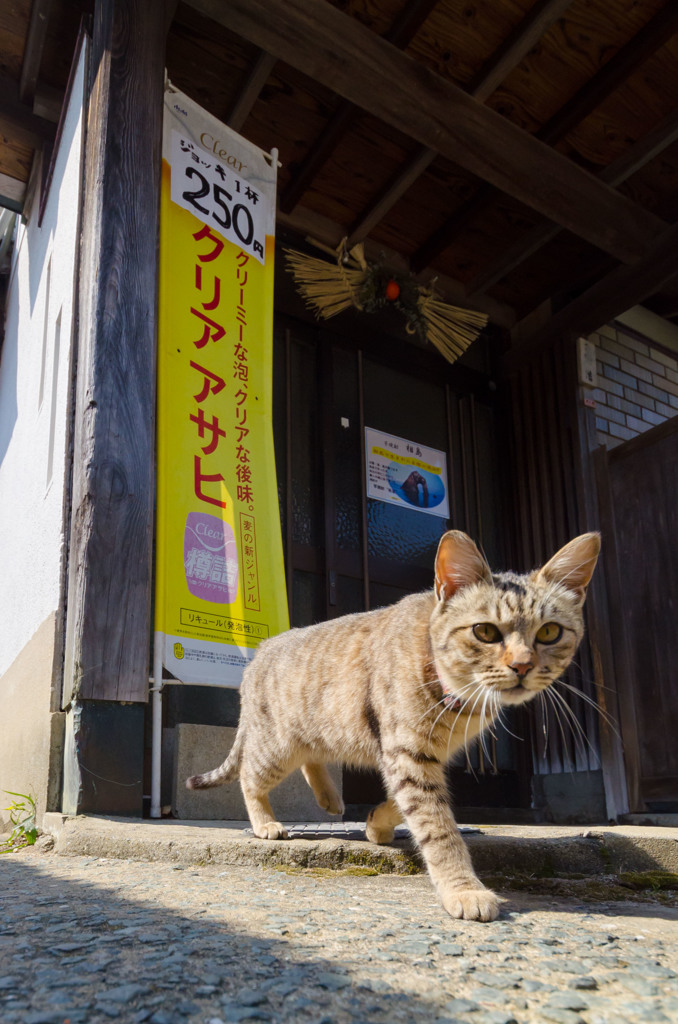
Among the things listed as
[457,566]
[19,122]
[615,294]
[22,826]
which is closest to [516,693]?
[457,566]

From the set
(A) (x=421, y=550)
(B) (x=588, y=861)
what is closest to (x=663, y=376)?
(A) (x=421, y=550)

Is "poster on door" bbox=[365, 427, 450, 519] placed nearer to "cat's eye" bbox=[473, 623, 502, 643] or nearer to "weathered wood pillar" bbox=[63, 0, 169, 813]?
"weathered wood pillar" bbox=[63, 0, 169, 813]

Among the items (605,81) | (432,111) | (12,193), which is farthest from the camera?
(12,193)

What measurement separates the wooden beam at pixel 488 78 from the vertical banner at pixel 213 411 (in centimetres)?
120

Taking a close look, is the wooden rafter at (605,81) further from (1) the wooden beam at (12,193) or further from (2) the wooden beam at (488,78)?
(1) the wooden beam at (12,193)

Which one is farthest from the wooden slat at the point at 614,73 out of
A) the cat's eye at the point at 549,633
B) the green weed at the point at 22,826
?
the green weed at the point at 22,826

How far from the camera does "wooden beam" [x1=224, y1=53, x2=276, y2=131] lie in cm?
449

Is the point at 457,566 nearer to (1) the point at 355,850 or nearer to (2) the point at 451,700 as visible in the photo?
(2) the point at 451,700

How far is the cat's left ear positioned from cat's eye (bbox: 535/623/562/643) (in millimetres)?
174

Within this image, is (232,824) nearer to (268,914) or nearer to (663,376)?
(268,914)

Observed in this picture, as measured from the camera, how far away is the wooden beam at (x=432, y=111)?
4023 mm

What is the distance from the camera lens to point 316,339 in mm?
5652

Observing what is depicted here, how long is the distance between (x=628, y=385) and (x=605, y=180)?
1.77 metres

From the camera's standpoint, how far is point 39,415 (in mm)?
4801
